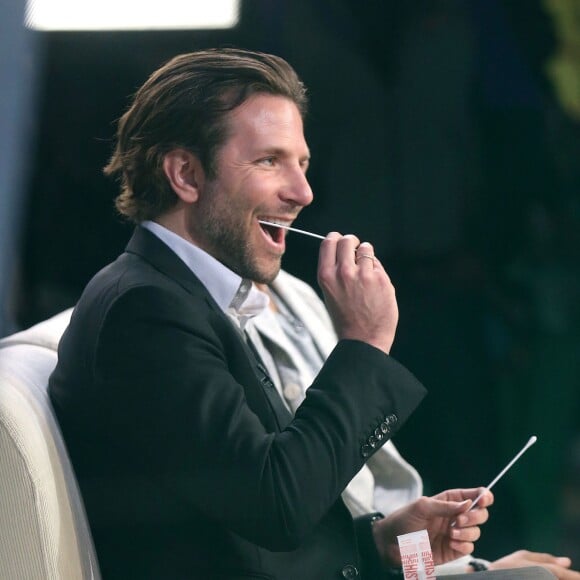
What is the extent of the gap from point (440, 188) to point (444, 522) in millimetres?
592

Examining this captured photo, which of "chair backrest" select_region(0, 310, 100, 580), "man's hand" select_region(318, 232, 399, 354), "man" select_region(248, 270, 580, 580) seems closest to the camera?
"chair backrest" select_region(0, 310, 100, 580)

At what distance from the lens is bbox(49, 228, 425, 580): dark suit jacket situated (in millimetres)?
1390

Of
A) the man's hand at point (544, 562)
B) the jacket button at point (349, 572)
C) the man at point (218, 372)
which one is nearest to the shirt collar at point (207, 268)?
the man at point (218, 372)

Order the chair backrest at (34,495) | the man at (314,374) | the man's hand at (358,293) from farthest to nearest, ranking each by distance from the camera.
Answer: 1. the man at (314,374)
2. the man's hand at (358,293)
3. the chair backrest at (34,495)

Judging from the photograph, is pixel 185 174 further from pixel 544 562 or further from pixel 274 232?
pixel 544 562

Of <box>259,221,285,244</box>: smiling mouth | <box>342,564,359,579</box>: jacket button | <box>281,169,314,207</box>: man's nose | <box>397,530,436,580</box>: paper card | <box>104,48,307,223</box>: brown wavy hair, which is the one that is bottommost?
<box>342,564,359,579</box>: jacket button

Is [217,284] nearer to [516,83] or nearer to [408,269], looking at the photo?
[408,269]

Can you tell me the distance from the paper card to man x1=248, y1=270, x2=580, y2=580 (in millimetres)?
104

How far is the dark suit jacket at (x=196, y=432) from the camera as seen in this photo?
1390mm

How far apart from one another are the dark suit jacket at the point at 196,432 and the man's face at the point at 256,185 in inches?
4.1

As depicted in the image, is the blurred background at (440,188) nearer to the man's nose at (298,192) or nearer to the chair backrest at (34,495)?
the man's nose at (298,192)

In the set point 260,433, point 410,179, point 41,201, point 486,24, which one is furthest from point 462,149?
point 41,201

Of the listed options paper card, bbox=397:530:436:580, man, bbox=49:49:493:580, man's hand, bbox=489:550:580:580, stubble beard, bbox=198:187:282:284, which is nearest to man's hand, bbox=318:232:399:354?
man, bbox=49:49:493:580

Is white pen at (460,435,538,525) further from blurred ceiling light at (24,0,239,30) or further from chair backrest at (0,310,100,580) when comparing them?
blurred ceiling light at (24,0,239,30)
